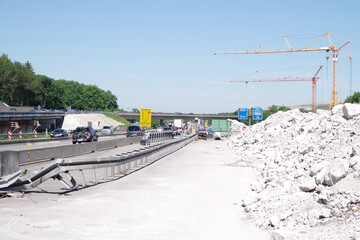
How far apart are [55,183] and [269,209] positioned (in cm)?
795

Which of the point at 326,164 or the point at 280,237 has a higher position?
the point at 326,164

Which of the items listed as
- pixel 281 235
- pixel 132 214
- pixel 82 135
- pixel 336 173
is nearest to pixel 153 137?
pixel 82 135

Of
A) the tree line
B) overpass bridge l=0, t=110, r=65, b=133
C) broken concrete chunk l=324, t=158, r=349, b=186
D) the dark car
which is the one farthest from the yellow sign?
the tree line

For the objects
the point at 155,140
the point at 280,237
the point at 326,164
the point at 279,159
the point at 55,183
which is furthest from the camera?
the point at 155,140

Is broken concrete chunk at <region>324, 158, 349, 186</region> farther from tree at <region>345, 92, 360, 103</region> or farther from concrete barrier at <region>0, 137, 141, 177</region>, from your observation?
tree at <region>345, 92, 360, 103</region>

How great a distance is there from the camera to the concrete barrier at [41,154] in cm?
1259

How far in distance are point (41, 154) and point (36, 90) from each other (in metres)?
115

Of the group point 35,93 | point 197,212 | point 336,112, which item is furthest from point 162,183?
point 35,93

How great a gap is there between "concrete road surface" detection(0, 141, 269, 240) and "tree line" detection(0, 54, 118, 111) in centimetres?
11458

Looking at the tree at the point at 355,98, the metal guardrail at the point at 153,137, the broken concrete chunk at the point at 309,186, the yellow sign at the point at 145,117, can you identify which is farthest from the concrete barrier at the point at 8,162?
the tree at the point at 355,98

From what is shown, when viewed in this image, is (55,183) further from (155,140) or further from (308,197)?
(155,140)

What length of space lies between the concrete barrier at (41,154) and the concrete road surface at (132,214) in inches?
86.8

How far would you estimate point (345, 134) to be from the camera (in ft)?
48.8

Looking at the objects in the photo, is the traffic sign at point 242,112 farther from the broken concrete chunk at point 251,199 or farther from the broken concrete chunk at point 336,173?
the broken concrete chunk at point 336,173
